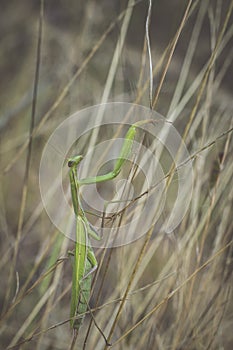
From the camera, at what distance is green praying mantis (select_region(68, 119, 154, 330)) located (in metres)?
0.40

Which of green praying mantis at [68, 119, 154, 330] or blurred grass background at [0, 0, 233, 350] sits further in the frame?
blurred grass background at [0, 0, 233, 350]

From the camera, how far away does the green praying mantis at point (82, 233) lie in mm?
398

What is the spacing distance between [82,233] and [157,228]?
1.49ft

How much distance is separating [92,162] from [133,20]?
119 centimetres

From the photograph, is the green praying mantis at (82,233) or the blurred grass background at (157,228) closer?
the green praying mantis at (82,233)

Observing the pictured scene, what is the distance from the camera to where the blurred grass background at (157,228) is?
26.3 inches

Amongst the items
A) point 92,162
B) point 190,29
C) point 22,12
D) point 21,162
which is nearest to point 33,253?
point 21,162

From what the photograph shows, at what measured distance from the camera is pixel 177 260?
67cm

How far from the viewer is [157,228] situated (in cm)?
86

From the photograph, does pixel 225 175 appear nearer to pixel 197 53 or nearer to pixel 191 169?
pixel 191 169

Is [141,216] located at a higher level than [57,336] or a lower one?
higher

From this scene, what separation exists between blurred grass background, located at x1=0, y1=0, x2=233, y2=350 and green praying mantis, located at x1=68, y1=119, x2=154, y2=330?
0.05 metres

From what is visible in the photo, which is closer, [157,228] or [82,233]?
[82,233]

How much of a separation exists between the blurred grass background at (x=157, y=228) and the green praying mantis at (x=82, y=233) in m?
0.05
